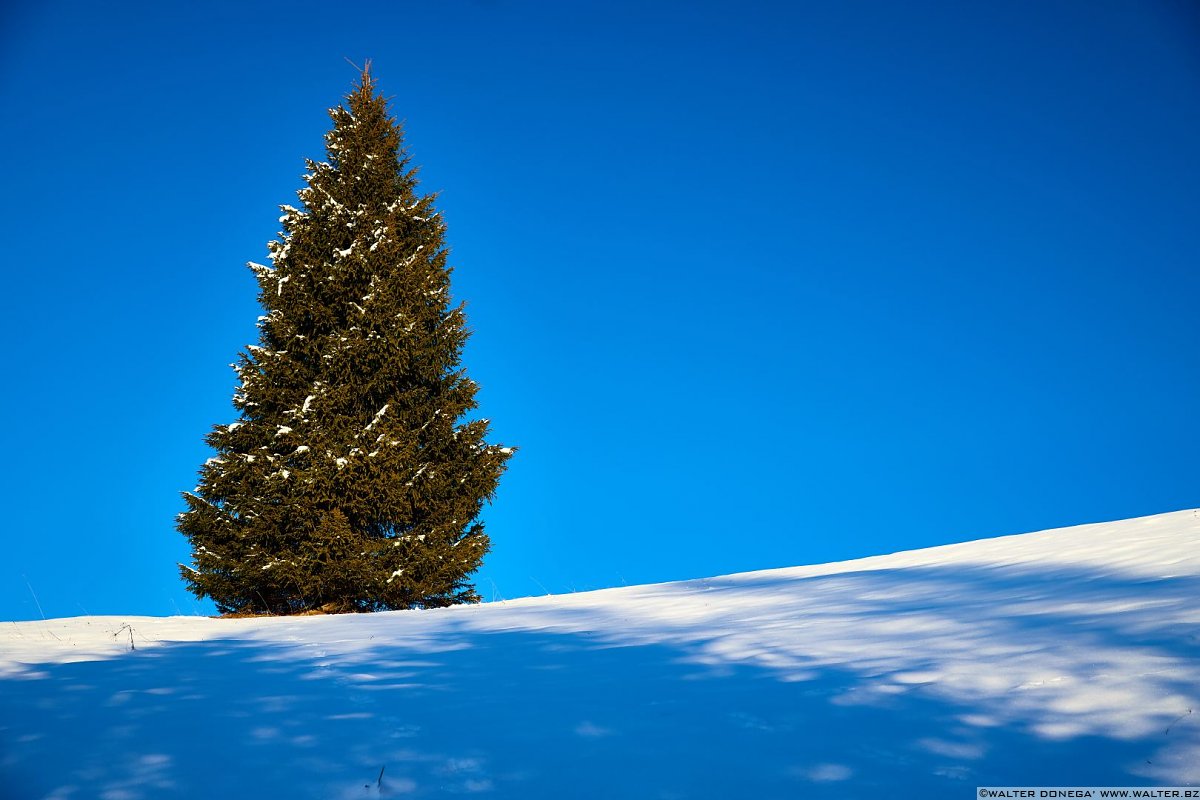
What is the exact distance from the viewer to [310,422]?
10.7m

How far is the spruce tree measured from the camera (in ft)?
34.0

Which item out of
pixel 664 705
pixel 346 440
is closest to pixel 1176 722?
pixel 664 705

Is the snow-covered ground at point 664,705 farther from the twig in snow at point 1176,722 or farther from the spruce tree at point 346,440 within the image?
the spruce tree at point 346,440

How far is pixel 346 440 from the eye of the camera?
415 inches

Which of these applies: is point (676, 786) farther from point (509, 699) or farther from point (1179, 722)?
point (1179, 722)

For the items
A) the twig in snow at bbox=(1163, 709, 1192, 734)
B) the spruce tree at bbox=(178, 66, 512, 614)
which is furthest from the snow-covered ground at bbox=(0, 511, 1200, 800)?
the spruce tree at bbox=(178, 66, 512, 614)

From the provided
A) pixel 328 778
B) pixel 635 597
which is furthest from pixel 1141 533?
pixel 328 778

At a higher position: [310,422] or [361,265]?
[361,265]

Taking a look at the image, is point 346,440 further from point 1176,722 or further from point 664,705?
point 1176,722

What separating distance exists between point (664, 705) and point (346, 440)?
8554mm

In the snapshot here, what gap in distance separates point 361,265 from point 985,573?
31.8 ft

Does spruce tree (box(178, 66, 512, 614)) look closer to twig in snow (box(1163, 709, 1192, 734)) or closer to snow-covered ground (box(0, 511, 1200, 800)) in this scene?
snow-covered ground (box(0, 511, 1200, 800))

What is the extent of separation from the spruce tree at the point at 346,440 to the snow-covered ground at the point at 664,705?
532 centimetres

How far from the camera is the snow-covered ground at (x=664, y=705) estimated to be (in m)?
2.34
